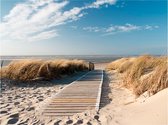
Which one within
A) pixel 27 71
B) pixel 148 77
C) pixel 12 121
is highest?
pixel 148 77

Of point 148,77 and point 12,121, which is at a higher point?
point 148,77

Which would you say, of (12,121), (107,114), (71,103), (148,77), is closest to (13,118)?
(12,121)

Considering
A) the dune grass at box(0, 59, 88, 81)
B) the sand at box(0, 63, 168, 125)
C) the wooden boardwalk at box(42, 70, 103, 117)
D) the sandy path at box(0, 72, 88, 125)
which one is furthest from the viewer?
the dune grass at box(0, 59, 88, 81)

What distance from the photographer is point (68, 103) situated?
25.0 ft

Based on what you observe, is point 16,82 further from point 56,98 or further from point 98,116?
point 98,116

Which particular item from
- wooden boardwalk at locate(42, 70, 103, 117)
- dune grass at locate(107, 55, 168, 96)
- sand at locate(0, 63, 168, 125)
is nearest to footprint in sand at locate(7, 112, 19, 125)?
sand at locate(0, 63, 168, 125)

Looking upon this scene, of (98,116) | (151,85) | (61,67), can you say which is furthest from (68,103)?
(61,67)

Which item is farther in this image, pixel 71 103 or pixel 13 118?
pixel 71 103

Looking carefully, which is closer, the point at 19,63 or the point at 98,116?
the point at 98,116

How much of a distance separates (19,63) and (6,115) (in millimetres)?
7248

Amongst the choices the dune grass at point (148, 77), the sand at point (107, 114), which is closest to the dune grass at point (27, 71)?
the dune grass at point (148, 77)

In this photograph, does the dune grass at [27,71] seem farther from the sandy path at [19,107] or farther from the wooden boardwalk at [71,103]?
the wooden boardwalk at [71,103]

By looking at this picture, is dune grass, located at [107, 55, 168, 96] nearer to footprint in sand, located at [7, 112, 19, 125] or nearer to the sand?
the sand

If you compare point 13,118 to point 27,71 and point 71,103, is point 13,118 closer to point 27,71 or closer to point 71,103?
point 71,103
